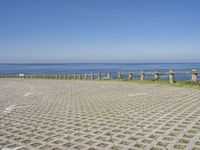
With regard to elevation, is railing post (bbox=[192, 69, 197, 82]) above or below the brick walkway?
above

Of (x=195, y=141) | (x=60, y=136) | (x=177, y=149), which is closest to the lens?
(x=177, y=149)

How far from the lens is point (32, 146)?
16.0ft

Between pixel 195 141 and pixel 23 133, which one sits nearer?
pixel 195 141

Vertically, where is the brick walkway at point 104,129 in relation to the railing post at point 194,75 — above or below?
below

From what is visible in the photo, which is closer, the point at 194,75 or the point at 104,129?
the point at 104,129

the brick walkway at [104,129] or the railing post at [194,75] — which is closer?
the brick walkway at [104,129]

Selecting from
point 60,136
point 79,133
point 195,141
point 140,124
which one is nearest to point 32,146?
point 60,136

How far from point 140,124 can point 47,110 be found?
431 cm

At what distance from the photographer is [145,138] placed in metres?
5.13

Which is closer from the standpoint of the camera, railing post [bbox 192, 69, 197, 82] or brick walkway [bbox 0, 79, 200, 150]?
brick walkway [bbox 0, 79, 200, 150]

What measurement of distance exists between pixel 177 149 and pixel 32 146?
308 centimetres

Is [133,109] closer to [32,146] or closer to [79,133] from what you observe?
[79,133]

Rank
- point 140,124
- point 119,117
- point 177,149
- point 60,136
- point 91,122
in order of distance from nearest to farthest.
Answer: point 177,149
point 60,136
point 140,124
point 91,122
point 119,117

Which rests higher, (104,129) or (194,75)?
(194,75)
